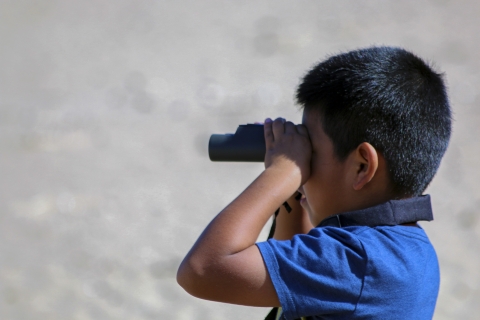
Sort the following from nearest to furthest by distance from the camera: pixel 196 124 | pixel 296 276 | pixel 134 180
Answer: pixel 296 276
pixel 134 180
pixel 196 124

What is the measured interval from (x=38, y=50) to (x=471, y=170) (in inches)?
125

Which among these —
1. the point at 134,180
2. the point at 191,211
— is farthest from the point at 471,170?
the point at 134,180

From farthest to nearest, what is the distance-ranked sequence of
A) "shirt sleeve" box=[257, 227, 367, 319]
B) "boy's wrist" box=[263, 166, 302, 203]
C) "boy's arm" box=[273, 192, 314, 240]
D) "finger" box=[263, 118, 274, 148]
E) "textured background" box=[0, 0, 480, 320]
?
"textured background" box=[0, 0, 480, 320], "boy's arm" box=[273, 192, 314, 240], "finger" box=[263, 118, 274, 148], "boy's wrist" box=[263, 166, 302, 203], "shirt sleeve" box=[257, 227, 367, 319]

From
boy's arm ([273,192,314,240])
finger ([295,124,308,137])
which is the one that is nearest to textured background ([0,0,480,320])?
boy's arm ([273,192,314,240])

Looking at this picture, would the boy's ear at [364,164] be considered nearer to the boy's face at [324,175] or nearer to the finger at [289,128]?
the boy's face at [324,175]

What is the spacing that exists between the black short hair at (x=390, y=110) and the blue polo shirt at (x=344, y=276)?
0.56 ft

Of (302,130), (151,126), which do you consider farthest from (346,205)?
(151,126)

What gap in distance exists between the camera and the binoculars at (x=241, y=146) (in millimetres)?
1501

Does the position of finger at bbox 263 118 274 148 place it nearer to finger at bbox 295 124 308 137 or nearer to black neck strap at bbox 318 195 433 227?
finger at bbox 295 124 308 137

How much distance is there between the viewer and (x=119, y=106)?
15.5 feet

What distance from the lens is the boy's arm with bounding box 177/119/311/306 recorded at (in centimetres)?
126

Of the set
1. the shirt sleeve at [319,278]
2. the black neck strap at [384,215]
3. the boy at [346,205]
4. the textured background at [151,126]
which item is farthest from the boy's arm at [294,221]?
the textured background at [151,126]

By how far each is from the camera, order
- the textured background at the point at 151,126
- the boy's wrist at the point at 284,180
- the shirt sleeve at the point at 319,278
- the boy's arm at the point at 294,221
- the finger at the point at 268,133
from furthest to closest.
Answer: the textured background at the point at 151,126 → the boy's arm at the point at 294,221 → the finger at the point at 268,133 → the boy's wrist at the point at 284,180 → the shirt sleeve at the point at 319,278

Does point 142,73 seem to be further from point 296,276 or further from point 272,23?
point 296,276
